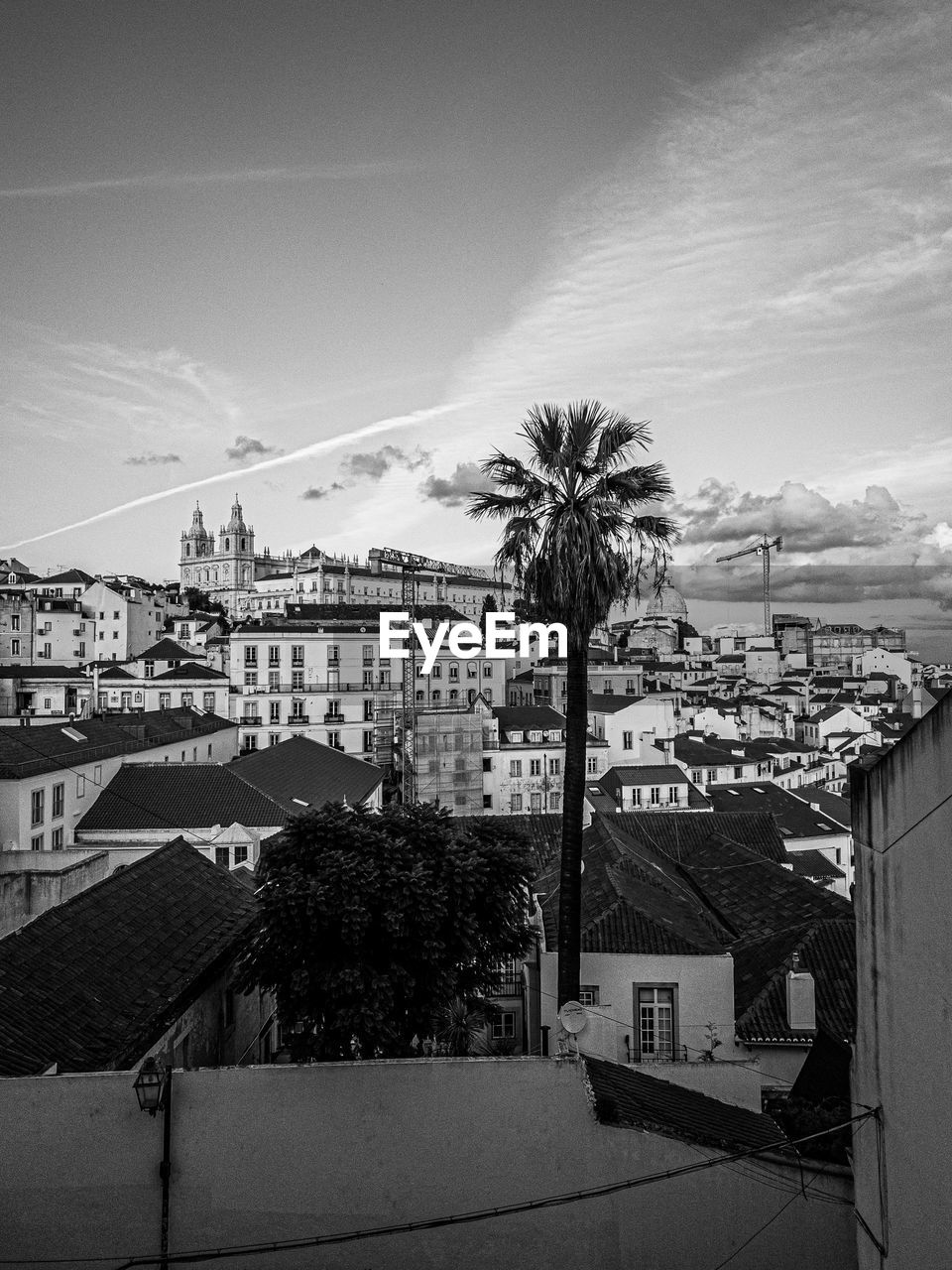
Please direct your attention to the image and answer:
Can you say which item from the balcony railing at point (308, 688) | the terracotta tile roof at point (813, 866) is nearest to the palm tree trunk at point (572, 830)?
the terracotta tile roof at point (813, 866)

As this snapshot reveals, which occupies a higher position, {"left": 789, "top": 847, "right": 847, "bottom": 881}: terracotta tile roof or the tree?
the tree

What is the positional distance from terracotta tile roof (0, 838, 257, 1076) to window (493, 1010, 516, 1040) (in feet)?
14.5

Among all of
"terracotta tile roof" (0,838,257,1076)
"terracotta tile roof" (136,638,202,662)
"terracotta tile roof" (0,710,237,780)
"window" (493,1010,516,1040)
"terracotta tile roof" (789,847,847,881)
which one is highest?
"terracotta tile roof" (136,638,202,662)

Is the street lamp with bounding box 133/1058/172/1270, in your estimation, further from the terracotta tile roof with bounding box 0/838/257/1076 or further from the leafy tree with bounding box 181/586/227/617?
the leafy tree with bounding box 181/586/227/617

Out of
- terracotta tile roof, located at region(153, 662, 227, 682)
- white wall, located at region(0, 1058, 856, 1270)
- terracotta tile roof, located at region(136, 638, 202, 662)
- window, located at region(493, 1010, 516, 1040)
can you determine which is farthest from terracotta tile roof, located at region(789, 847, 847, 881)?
terracotta tile roof, located at region(136, 638, 202, 662)

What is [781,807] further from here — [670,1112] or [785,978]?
[670,1112]

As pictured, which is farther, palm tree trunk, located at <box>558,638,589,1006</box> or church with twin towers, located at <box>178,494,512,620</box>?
church with twin towers, located at <box>178,494,512,620</box>

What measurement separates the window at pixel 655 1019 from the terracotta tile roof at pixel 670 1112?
1898 mm

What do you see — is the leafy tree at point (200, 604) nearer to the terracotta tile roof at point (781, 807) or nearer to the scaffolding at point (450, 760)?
the scaffolding at point (450, 760)

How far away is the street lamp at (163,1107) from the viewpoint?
7.50 meters

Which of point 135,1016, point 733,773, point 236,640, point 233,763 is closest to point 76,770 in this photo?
point 233,763

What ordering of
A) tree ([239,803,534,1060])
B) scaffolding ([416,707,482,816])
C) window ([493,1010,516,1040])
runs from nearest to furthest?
tree ([239,803,534,1060])
window ([493,1010,516,1040])
scaffolding ([416,707,482,816])

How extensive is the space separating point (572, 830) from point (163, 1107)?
231 inches

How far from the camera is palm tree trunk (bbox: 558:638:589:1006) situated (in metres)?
11.0
